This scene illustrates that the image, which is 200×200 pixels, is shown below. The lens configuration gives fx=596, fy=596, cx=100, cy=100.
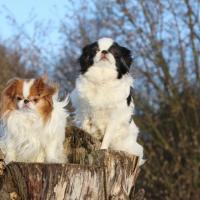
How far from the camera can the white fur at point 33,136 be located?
6.30m

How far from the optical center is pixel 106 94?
7281mm

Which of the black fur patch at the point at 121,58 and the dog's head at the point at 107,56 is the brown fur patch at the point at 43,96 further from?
the black fur patch at the point at 121,58

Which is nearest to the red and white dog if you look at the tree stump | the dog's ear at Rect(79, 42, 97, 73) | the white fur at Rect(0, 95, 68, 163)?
Answer: the white fur at Rect(0, 95, 68, 163)

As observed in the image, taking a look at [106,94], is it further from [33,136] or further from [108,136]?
[33,136]

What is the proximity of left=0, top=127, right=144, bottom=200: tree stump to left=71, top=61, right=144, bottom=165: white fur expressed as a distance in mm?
1184

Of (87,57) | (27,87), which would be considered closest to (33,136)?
(27,87)

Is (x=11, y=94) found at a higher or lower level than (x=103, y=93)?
lower

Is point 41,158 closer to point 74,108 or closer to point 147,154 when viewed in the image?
point 74,108

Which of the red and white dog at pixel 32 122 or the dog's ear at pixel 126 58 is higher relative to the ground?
the dog's ear at pixel 126 58

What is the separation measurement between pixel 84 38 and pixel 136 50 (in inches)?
60.4

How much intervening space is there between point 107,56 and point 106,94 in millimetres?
476

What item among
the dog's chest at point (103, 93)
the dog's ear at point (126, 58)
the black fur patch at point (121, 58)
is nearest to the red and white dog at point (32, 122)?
the dog's chest at point (103, 93)

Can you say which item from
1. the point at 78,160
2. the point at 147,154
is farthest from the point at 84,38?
the point at 78,160

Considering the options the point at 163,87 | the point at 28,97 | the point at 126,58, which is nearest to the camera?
the point at 28,97
